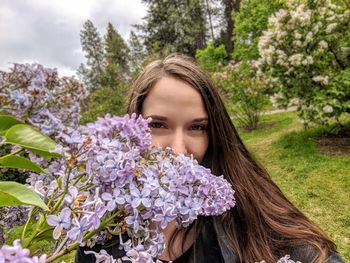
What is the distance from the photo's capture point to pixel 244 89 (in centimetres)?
897

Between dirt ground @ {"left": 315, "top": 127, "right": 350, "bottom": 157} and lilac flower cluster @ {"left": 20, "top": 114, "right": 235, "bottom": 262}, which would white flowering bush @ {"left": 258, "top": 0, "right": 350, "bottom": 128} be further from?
lilac flower cluster @ {"left": 20, "top": 114, "right": 235, "bottom": 262}

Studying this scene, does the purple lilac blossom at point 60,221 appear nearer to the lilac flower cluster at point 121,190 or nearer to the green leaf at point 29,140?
the lilac flower cluster at point 121,190

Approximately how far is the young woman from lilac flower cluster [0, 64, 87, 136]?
28 cm

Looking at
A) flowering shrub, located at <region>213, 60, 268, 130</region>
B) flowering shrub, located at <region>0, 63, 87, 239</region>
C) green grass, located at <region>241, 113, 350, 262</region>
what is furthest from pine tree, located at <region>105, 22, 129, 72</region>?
flowering shrub, located at <region>0, 63, 87, 239</region>

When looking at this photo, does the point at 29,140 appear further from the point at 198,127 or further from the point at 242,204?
the point at 242,204

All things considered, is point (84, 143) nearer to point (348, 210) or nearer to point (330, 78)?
point (348, 210)

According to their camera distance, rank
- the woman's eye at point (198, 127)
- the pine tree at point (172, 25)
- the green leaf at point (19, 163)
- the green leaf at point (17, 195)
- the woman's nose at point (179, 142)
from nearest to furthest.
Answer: the green leaf at point (17, 195), the green leaf at point (19, 163), the woman's nose at point (179, 142), the woman's eye at point (198, 127), the pine tree at point (172, 25)

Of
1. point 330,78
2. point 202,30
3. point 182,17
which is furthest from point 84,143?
point 202,30

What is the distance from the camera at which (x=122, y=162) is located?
58 cm

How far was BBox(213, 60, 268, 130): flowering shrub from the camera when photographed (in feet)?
29.2

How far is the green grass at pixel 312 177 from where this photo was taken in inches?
181

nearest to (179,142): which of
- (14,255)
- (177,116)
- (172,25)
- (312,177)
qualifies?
(177,116)

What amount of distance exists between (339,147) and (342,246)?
298cm

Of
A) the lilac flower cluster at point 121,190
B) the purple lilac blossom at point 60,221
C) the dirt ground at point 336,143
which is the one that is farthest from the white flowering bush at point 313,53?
the purple lilac blossom at point 60,221
